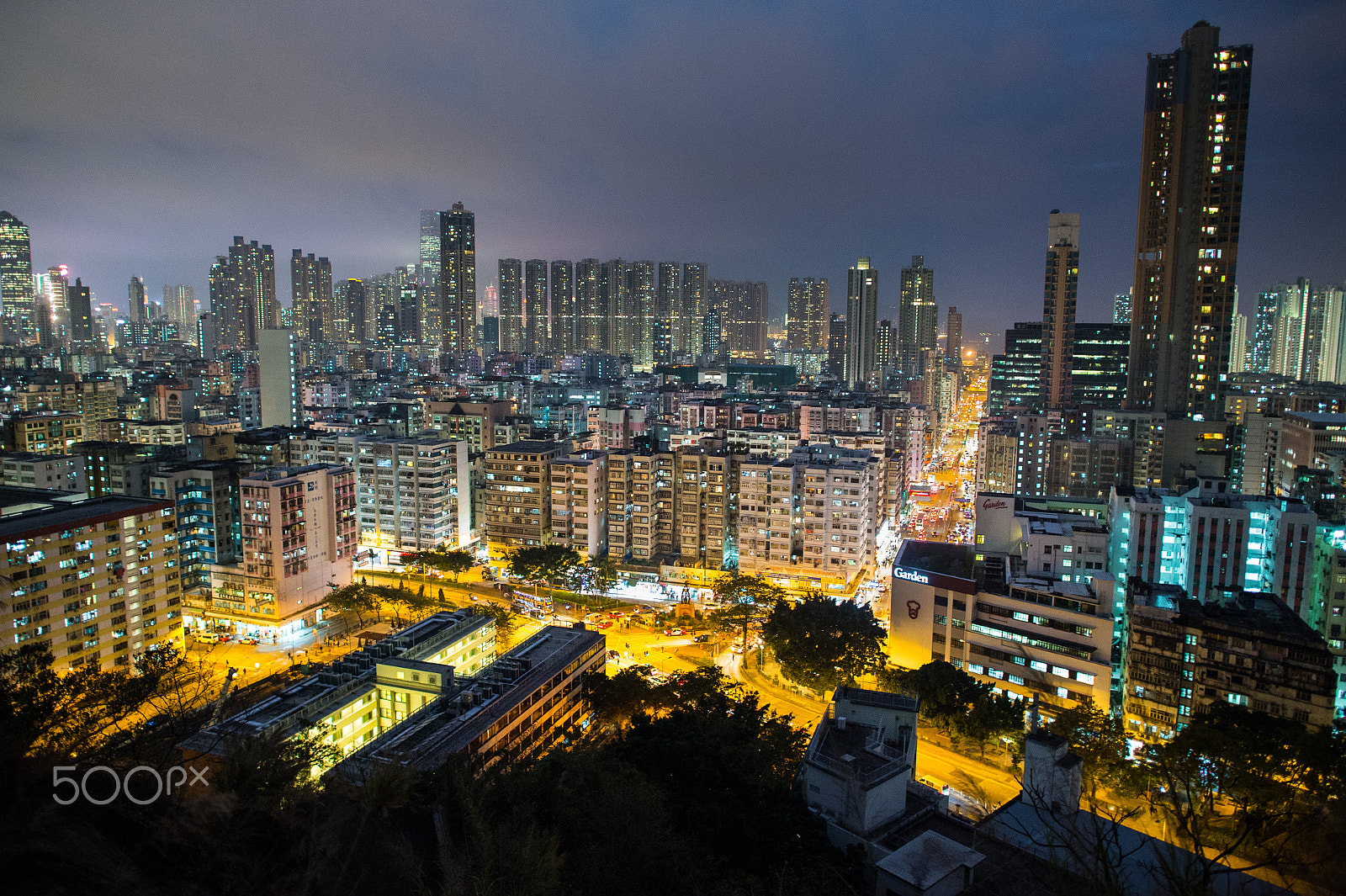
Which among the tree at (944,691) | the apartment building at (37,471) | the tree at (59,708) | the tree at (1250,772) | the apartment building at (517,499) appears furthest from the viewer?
the apartment building at (517,499)

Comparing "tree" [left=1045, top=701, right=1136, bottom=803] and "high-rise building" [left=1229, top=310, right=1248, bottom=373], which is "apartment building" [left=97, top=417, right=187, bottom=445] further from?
"high-rise building" [left=1229, top=310, right=1248, bottom=373]

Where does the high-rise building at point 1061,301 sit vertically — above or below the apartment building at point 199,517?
above

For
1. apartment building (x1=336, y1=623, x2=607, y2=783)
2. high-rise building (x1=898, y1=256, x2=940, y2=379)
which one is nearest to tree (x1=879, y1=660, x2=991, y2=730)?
apartment building (x1=336, y1=623, x2=607, y2=783)

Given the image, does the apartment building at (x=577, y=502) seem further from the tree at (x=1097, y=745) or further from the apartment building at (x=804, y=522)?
the tree at (x=1097, y=745)

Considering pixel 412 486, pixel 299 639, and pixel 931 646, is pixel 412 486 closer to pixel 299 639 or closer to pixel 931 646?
pixel 299 639

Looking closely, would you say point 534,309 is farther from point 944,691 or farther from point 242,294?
point 944,691

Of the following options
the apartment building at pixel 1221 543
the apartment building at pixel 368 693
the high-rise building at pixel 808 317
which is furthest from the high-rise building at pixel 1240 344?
the apartment building at pixel 368 693

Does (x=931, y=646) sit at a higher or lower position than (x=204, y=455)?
lower

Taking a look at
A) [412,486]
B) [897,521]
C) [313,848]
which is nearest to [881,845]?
[313,848]
